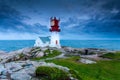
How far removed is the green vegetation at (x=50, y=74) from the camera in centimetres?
1953

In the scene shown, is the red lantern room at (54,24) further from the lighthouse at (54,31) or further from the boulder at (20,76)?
the boulder at (20,76)

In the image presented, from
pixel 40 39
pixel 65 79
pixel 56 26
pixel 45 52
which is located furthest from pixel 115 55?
pixel 65 79

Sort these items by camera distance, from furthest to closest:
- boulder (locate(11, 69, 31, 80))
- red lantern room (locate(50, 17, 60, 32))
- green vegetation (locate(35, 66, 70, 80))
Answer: red lantern room (locate(50, 17, 60, 32)), boulder (locate(11, 69, 31, 80)), green vegetation (locate(35, 66, 70, 80))

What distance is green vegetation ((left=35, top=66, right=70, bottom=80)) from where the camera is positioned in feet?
64.1

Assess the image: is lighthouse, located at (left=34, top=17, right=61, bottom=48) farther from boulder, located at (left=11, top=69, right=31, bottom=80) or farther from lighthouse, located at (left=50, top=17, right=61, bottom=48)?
boulder, located at (left=11, top=69, right=31, bottom=80)

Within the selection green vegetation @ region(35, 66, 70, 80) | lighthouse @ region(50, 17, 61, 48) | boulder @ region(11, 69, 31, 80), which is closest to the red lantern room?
lighthouse @ region(50, 17, 61, 48)

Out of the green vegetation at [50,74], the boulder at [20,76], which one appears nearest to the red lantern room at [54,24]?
the boulder at [20,76]

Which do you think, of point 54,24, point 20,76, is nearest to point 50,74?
point 20,76

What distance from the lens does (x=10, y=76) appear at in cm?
2052

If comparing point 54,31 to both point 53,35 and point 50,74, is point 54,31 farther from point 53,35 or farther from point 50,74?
point 50,74

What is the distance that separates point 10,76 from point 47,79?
141 inches

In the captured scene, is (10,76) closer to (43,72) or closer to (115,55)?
(43,72)

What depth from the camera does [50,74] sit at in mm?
19766

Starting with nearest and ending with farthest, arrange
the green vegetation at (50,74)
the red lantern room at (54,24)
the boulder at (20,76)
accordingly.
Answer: the green vegetation at (50,74) → the boulder at (20,76) → the red lantern room at (54,24)
